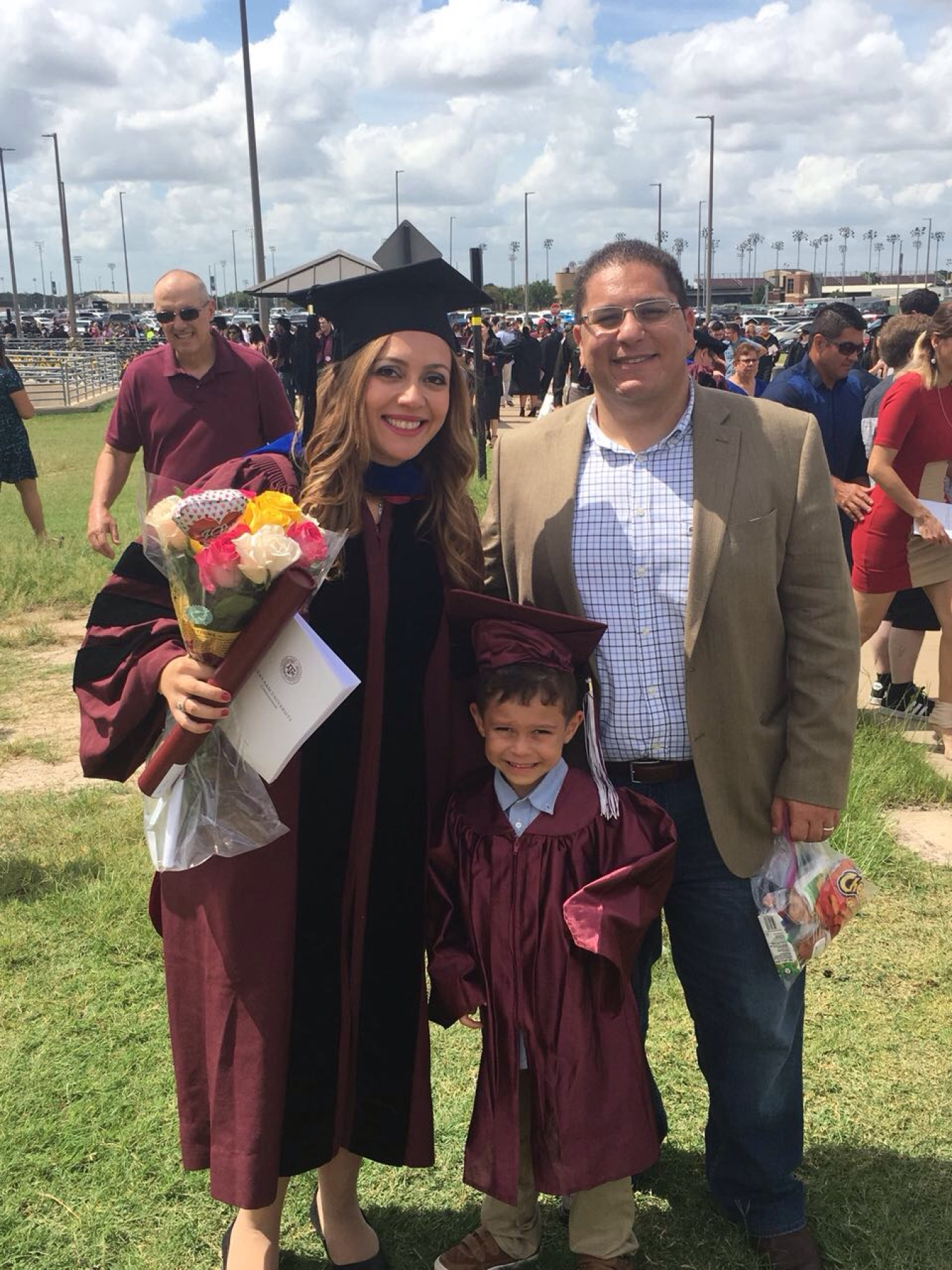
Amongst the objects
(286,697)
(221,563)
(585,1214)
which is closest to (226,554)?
(221,563)

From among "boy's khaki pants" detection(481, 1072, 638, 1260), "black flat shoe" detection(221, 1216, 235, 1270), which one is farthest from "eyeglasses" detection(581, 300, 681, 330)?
"black flat shoe" detection(221, 1216, 235, 1270)

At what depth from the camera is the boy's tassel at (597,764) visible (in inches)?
96.3

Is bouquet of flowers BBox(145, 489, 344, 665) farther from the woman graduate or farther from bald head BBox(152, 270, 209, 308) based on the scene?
bald head BBox(152, 270, 209, 308)

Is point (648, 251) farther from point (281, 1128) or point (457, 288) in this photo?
point (281, 1128)

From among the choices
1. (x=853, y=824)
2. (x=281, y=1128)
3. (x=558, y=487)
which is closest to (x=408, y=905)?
(x=281, y=1128)

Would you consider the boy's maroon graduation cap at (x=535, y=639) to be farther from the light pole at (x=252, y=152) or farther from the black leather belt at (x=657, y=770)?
the light pole at (x=252, y=152)

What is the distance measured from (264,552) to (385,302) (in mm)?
822

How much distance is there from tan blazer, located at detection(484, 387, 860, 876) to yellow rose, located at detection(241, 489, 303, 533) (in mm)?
677

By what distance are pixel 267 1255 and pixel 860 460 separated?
4939mm

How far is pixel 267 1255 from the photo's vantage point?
8.34ft

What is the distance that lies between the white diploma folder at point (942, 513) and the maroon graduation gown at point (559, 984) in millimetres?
3541

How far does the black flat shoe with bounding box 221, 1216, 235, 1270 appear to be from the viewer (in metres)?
2.60

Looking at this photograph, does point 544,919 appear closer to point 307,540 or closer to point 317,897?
point 317,897

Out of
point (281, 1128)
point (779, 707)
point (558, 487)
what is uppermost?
point (558, 487)
